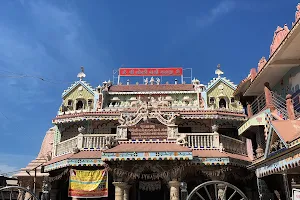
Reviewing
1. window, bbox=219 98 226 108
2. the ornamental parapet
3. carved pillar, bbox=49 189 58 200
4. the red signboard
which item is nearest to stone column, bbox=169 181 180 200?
the ornamental parapet

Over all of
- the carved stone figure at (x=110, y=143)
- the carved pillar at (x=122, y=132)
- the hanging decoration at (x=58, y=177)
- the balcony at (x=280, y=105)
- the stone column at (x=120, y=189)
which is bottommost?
the stone column at (x=120, y=189)

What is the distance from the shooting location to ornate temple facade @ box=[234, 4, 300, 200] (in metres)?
10.1

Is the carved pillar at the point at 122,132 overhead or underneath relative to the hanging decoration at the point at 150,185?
overhead

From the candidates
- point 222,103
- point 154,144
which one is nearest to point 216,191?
point 154,144

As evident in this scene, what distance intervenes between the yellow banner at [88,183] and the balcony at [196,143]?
1438 millimetres

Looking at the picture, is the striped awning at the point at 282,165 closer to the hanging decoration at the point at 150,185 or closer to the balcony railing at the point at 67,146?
the hanging decoration at the point at 150,185

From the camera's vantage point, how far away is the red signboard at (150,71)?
85.3 ft

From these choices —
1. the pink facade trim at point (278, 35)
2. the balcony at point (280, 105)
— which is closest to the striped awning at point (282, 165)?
the balcony at point (280, 105)

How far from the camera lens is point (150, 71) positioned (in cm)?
2602

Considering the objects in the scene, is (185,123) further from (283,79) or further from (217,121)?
(283,79)

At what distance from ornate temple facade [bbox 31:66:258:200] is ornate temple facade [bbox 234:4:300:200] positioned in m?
1.72

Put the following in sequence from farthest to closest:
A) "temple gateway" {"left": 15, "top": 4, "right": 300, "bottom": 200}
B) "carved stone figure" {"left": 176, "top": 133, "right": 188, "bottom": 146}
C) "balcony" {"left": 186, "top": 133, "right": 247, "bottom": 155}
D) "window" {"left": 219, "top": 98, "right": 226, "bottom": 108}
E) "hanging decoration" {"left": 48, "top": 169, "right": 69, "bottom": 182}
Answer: "window" {"left": 219, "top": 98, "right": 226, "bottom": 108} → "hanging decoration" {"left": 48, "top": 169, "right": 69, "bottom": 182} → "balcony" {"left": 186, "top": 133, "right": 247, "bottom": 155} → "carved stone figure" {"left": 176, "top": 133, "right": 188, "bottom": 146} → "temple gateway" {"left": 15, "top": 4, "right": 300, "bottom": 200}

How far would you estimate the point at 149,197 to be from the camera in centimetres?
1750

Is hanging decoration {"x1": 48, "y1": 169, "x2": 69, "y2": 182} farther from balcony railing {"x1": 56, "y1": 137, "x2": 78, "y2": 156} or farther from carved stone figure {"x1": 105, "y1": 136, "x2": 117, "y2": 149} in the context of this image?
carved stone figure {"x1": 105, "y1": 136, "x2": 117, "y2": 149}
